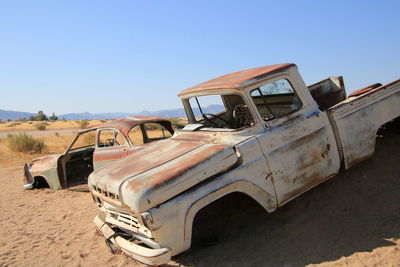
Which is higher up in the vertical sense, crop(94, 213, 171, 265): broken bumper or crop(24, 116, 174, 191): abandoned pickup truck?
crop(24, 116, 174, 191): abandoned pickup truck

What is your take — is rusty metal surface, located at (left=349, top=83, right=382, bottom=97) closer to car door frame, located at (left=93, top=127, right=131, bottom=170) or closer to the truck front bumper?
car door frame, located at (left=93, top=127, right=131, bottom=170)

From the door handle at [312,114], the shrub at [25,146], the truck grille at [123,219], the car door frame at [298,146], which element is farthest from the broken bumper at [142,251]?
the shrub at [25,146]

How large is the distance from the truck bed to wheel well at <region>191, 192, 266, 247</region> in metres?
1.32

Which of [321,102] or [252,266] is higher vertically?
[321,102]

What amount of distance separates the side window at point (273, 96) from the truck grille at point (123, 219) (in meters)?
1.89

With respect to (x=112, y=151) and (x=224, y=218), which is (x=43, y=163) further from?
(x=224, y=218)

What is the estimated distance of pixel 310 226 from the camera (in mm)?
3869

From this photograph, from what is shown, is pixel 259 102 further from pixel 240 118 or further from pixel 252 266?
pixel 252 266

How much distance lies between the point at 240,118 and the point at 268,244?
1.86 meters

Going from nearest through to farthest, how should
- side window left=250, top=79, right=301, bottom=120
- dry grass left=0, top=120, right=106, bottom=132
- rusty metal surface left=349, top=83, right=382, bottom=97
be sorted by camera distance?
side window left=250, top=79, right=301, bottom=120 → rusty metal surface left=349, top=83, right=382, bottom=97 → dry grass left=0, top=120, right=106, bottom=132

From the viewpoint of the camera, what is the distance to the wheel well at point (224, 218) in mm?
4174

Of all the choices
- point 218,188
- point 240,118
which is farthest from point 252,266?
point 240,118

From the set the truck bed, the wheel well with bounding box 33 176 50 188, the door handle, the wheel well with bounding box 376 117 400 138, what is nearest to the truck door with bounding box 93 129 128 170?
the wheel well with bounding box 33 176 50 188

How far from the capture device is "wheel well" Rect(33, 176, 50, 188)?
26.3ft
